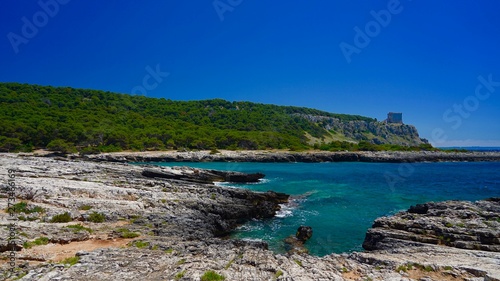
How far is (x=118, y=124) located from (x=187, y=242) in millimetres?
112068

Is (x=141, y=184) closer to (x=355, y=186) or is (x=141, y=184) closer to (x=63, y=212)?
(x=63, y=212)

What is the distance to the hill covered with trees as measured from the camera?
89250 mm

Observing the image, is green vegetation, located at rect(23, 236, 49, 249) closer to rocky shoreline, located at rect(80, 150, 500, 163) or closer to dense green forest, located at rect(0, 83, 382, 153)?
rocky shoreline, located at rect(80, 150, 500, 163)

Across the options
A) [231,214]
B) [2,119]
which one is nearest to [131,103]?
[2,119]

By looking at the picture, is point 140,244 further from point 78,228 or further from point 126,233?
point 78,228

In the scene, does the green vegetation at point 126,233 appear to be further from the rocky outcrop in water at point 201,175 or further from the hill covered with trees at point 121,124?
the hill covered with trees at point 121,124

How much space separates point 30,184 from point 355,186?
46.1m

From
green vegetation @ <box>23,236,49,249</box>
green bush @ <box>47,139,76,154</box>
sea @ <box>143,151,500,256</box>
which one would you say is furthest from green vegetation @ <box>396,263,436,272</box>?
green bush @ <box>47,139,76,154</box>

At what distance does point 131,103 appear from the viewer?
165875mm

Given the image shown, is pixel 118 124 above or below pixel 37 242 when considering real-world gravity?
above

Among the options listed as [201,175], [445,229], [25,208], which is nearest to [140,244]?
[25,208]

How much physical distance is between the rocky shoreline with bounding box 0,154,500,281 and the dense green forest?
2771 inches

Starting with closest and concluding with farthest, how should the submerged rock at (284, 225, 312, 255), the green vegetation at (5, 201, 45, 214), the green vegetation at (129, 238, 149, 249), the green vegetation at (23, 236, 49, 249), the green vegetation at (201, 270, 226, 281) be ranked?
the green vegetation at (201, 270, 226, 281)
the green vegetation at (23, 236, 49, 249)
the green vegetation at (129, 238, 149, 249)
the green vegetation at (5, 201, 45, 214)
the submerged rock at (284, 225, 312, 255)

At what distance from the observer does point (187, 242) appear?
17.0m
